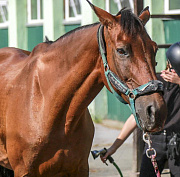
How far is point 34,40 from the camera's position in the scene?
14859 mm

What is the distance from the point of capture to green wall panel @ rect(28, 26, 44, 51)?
577 inches

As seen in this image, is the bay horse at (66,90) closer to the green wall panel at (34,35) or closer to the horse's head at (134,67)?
the horse's head at (134,67)

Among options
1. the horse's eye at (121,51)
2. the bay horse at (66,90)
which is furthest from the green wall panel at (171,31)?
the horse's eye at (121,51)

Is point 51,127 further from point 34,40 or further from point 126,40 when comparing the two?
point 34,40

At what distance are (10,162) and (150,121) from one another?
1.43 m

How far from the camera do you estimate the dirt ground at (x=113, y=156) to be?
24.0 ft

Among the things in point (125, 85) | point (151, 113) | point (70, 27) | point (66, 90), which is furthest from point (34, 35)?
point (151, 113)

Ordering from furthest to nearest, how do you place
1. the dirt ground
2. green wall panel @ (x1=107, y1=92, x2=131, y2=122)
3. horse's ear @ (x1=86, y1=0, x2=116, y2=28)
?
green wall panel @ (x1=107, y1=92, x2=131, y2=122) → the dirt ground → horse's ear @ (x1=86, y1=0, x2=116, y2=28)

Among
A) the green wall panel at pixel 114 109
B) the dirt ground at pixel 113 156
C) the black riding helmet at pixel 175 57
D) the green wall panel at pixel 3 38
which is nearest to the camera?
the black riding helmet at pixel 175 57

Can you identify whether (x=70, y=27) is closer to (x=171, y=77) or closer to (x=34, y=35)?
(x=34, y=35)

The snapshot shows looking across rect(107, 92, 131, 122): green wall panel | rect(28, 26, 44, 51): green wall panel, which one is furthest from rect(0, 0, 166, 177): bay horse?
rect(28, 26, 44, 51): green wall panel

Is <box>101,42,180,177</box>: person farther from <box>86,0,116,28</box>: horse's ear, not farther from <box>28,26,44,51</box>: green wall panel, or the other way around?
<box>28,26,44,51</box>: green wall panel

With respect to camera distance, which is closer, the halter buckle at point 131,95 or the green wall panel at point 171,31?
the halter buckle at point 131,95

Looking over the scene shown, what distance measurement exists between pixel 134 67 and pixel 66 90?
71 cm
